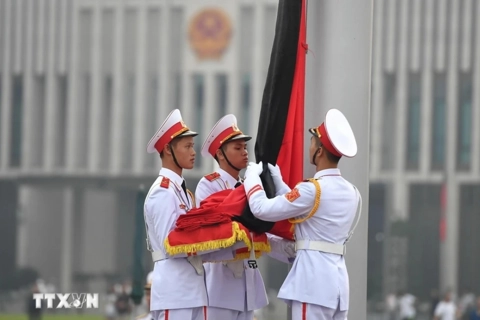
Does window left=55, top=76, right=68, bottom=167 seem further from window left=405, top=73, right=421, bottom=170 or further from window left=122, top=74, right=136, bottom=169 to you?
window left=405, top=73, right=421, bottom=170

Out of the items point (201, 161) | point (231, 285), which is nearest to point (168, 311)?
point (231, 285)

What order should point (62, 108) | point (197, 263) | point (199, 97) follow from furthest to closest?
1. point (62, 108)
2. point (199, 97)
3. point (197, 263)

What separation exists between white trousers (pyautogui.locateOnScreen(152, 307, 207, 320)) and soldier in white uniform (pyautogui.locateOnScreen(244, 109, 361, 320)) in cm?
54

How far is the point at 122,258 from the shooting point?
3738 centimetres

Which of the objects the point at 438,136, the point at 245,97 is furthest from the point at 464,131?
the point at 245,97

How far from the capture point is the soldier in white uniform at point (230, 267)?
18.5 ft

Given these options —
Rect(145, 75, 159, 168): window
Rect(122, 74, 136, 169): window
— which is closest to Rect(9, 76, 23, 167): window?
Rect(122, 74, 136, 169): window

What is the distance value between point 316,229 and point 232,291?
0.78 m

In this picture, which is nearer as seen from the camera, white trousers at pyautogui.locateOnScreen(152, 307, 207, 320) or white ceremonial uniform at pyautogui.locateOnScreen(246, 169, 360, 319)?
white ceremonial uniform at pyautogui.locateOnScreen(246, 169, 360, 319)

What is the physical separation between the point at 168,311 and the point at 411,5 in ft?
113

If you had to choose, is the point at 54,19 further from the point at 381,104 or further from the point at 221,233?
the point at 221,233

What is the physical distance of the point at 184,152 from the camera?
554 cm

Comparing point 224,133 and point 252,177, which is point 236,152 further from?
point 252,177

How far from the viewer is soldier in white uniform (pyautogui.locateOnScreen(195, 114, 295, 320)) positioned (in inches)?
223
